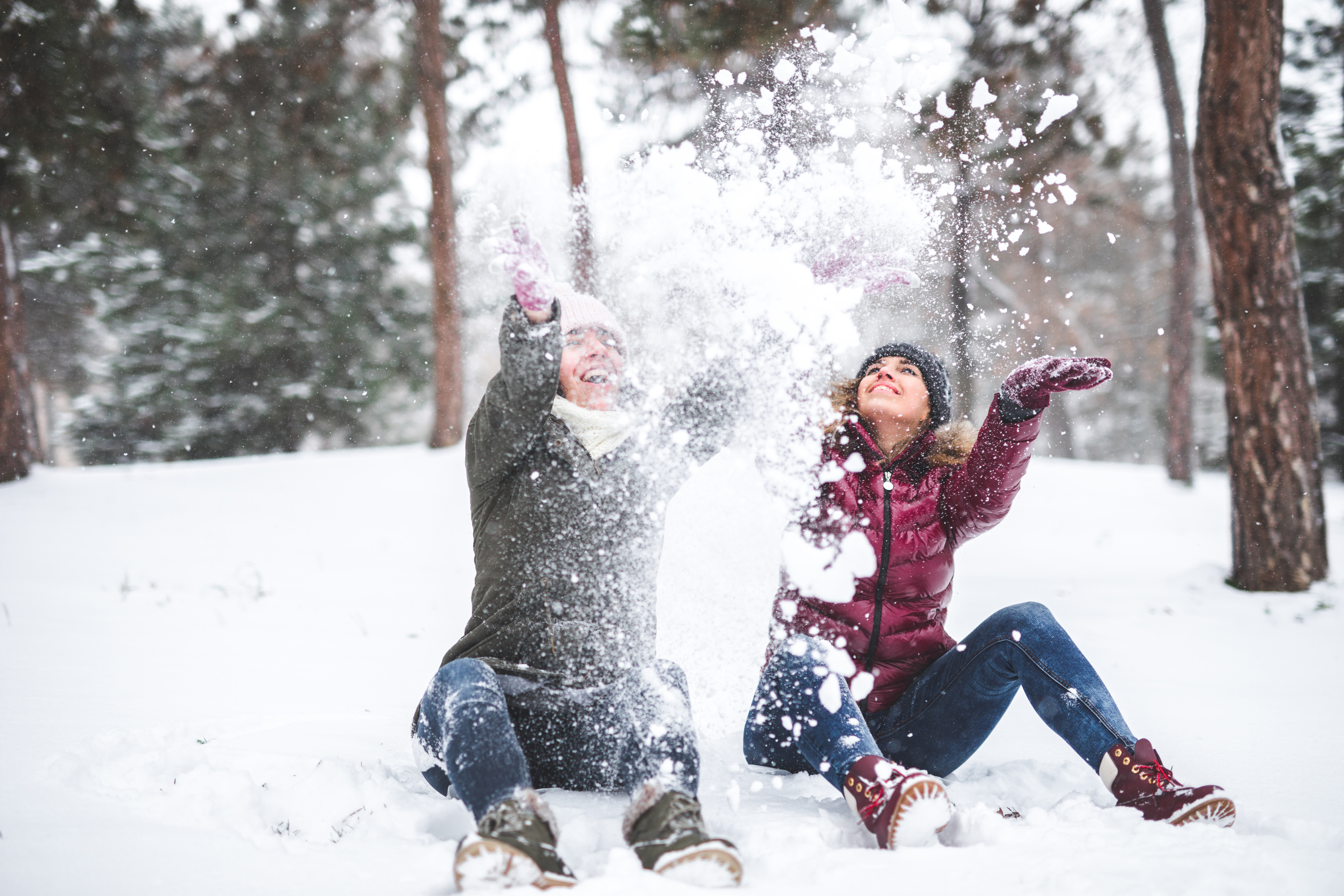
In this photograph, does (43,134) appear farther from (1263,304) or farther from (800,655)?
(1263,304)

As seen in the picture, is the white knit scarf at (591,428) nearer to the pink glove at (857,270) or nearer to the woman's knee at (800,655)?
the woman's knee at (800,655)

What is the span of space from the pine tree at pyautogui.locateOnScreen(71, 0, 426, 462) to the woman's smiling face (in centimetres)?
1218

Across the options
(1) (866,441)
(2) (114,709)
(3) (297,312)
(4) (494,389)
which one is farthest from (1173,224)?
(3) (297,312)

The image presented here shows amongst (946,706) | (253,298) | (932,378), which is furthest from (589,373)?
(253,298)

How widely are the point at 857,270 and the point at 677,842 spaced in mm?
1879

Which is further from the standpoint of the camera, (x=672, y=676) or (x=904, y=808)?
(x=672, y=676)

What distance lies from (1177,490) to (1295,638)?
260 inches

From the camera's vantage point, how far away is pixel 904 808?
68.9 inches

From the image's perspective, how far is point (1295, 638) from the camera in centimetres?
417

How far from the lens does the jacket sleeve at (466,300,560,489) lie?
6.40 feet

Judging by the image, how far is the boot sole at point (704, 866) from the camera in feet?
5.12

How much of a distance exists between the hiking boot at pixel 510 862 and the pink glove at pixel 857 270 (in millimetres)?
1912

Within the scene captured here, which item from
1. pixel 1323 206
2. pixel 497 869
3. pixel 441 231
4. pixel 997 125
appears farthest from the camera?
pixel 441 231

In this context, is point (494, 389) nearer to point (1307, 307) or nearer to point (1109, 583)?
point (1109, 583)
